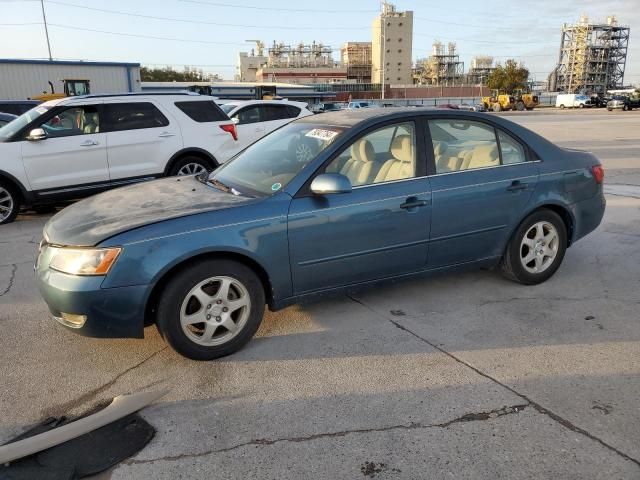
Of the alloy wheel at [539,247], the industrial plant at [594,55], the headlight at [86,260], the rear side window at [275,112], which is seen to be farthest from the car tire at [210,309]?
the industrial plant at [594,55]

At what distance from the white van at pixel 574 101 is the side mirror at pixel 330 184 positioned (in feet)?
221

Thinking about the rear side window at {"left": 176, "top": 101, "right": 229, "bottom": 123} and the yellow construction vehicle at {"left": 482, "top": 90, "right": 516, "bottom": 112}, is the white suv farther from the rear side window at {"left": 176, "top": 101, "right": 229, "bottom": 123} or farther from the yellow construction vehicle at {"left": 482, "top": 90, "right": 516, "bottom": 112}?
the yellow construction vehicle at {"left": 482, "top": 90, "right": 516, "bottom": 112}

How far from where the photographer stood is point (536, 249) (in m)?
4.56

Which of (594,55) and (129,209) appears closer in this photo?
(129,209)

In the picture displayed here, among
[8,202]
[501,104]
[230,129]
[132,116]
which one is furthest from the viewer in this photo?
[501,104]

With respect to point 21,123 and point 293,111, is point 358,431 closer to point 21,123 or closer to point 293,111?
point 21,123

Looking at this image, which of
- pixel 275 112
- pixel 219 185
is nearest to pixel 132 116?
pixel 275 112

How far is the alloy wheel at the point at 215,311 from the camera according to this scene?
3.26m

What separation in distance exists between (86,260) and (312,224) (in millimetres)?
1418

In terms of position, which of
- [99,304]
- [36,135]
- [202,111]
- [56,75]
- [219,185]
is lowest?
[99,304]

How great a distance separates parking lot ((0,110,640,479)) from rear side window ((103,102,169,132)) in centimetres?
377

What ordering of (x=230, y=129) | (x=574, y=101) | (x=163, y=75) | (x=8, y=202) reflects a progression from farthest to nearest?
(x=163, y=75), (x=574, y=101), (x=230, y=129), (x=8, y=202)

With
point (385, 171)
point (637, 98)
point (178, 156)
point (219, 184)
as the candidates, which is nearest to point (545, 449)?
point (385, 171)

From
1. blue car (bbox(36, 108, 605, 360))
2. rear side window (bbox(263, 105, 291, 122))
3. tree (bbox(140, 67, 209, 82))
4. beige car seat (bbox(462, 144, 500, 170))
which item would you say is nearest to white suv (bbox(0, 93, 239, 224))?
rear side window (bbox(263, 105, 291, 122))
